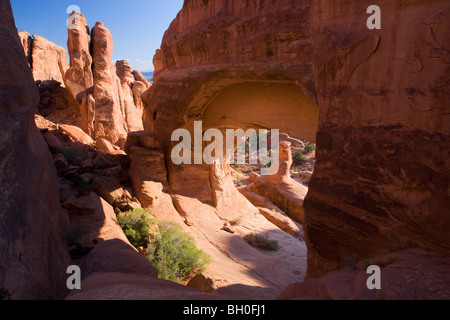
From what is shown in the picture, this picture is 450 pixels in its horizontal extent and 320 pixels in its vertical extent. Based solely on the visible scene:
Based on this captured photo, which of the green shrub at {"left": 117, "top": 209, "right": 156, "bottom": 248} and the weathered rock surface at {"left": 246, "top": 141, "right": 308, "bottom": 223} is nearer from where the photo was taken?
the green shrub at {"left": 117, "top": 209, "right": 156, "bottom": 248}

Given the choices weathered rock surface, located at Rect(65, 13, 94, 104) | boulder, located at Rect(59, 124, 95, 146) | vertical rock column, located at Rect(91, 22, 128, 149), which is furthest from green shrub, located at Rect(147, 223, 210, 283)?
weathered rock surface, located at Rect(65, 13, 94, 104)

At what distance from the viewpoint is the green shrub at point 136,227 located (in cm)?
518

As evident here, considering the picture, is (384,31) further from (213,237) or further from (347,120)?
(213,237)

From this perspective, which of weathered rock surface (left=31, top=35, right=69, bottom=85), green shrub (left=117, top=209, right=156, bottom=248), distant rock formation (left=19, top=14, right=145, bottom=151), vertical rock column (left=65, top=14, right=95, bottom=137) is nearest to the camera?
green shrub (left=117, top=209, right=156, bottom=248)

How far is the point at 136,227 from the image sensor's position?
5410mm

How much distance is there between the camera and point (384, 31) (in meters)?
3.02

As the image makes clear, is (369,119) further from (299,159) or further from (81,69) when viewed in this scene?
(299,159)

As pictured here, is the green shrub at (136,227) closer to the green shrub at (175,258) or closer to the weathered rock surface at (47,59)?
the green shrub at (175,258)

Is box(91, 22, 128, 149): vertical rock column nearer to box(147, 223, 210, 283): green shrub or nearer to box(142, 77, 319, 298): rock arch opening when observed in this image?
box(142, 77, 319, 298): rock arch opening

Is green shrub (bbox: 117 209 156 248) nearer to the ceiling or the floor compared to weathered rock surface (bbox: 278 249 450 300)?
nearer to the floor

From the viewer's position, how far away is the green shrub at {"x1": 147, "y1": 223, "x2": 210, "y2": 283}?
482cm

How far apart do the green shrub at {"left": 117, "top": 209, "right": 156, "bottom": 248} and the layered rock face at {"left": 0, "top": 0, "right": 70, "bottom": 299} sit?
5.08ft

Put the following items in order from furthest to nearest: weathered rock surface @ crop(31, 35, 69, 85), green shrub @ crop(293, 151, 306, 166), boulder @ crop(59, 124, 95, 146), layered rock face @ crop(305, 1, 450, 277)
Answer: green shrub @ crop(293, 151, 306, 166)
weathered rock surface @ crop(31, 35, 69, 85)
boulder @ crop(59, 124, 95, 146)
layered rock face @ crop(305, 1, 450, 277)
